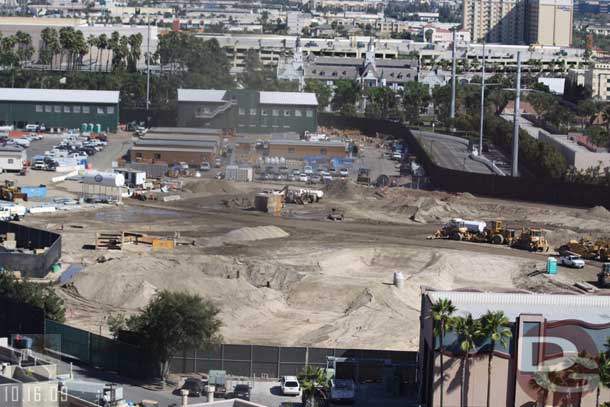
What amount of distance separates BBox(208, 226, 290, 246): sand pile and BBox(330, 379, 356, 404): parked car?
594 inches

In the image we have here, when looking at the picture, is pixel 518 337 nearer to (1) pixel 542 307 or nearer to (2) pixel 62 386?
(1) pixel 542 307

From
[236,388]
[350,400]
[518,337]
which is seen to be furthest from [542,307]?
[236,388]

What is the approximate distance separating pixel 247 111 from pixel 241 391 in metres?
44.0

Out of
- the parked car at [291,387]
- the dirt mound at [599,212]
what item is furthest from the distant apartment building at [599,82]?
the parked car at [291,387]

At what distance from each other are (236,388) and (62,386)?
3.56 m

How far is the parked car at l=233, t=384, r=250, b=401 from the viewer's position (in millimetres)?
23234

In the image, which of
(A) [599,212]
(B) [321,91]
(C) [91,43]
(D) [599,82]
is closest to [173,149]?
(A) [599,212]

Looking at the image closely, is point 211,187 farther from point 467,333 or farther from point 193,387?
point 467,333

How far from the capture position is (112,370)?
81.6ft

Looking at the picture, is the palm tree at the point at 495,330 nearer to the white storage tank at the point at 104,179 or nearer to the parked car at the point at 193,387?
the parked car at the point at 193,387

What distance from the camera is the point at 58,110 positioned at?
6619 centimetres

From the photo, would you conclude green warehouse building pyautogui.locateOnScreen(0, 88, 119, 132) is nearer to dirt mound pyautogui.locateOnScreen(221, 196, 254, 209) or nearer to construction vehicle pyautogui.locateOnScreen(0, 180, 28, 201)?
construction vehicle pyautogui.locateOnScreen(0, 180, 28, 201)

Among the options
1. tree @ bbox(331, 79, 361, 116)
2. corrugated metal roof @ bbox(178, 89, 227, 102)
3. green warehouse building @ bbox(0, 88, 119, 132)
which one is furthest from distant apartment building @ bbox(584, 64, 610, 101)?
green warehouse building @ bbox(0, 88, 119, 132)

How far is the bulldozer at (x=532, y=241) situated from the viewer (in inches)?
1511
